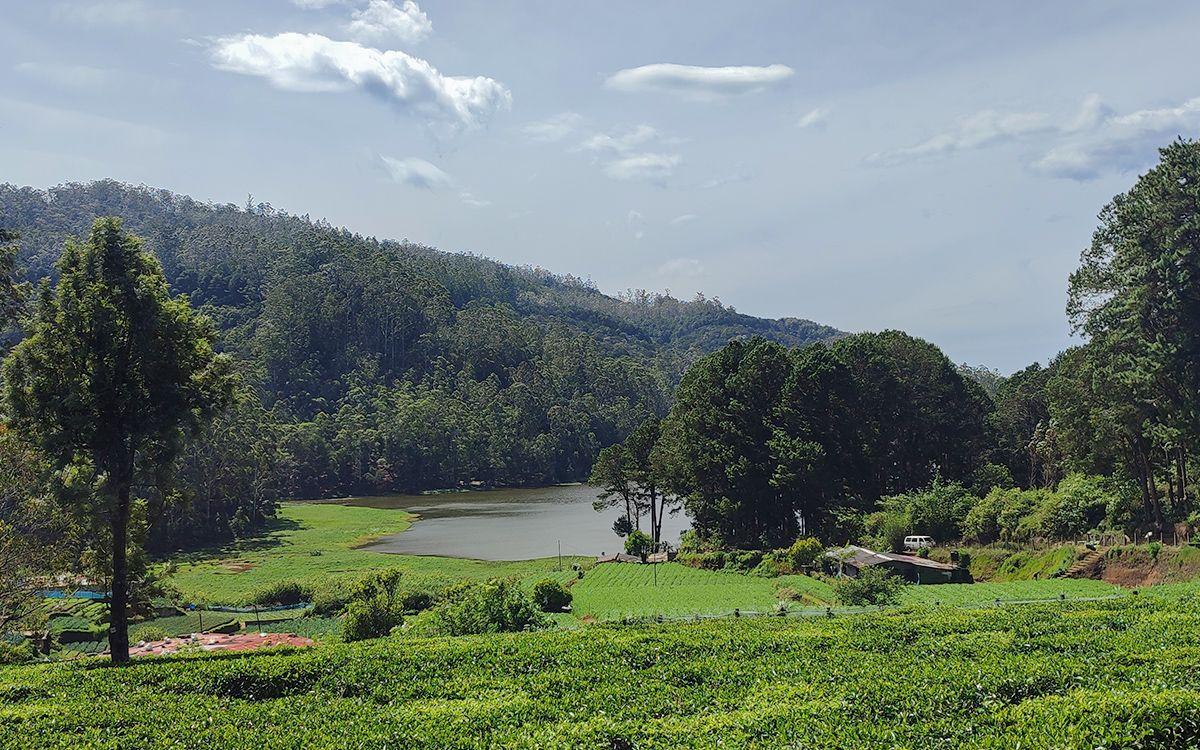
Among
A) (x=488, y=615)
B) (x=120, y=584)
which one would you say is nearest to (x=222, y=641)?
(x=488, y=615)

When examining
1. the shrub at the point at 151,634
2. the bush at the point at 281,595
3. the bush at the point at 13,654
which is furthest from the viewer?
the bush at the point at 281,595

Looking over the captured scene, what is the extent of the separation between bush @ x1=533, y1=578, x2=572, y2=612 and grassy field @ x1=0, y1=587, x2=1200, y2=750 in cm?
1965

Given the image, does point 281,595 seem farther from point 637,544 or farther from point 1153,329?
point 1153,329

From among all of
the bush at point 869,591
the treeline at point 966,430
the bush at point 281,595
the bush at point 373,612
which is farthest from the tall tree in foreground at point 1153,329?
the bush at point 281,595

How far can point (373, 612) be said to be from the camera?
1122 inches

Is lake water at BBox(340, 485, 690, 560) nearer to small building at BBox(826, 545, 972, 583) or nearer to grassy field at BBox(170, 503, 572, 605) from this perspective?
grassy field at BBox(170, 503, 572, 605)

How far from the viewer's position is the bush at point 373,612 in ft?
91.8

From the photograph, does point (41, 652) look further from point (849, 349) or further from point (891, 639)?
point (849, 349)

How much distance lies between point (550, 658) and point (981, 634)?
9497 millimetres

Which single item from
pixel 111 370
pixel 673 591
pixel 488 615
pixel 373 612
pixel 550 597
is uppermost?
pixel 111 370

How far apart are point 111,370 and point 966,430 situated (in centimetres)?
6149

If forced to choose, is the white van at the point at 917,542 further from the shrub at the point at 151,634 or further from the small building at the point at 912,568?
the shrub at the point at 151,634

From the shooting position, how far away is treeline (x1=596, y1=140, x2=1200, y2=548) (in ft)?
129

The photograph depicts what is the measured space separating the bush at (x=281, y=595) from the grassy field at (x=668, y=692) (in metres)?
28.4
